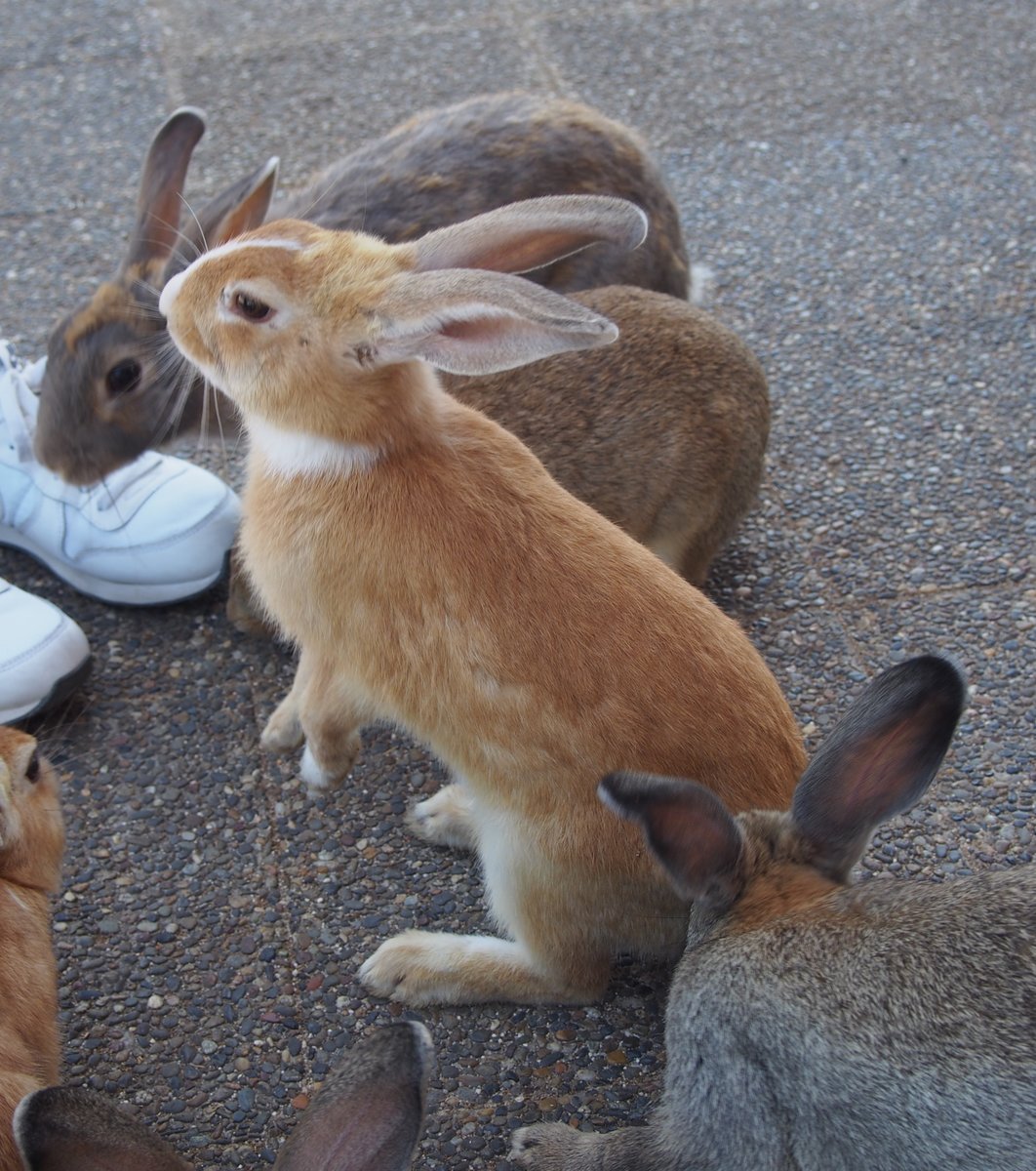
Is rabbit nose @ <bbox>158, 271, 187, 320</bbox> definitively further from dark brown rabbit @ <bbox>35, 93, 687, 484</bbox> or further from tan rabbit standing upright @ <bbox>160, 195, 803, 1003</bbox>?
dark brown rabbit @ <bbox>35, 93, 687, 484</bbox>

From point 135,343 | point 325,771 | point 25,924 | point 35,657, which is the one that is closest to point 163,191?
point 135,343

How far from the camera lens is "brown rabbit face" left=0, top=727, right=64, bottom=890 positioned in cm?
251

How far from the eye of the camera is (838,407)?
13.7ft

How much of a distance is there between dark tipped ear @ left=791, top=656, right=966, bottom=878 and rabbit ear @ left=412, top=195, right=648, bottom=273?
39.1 inches

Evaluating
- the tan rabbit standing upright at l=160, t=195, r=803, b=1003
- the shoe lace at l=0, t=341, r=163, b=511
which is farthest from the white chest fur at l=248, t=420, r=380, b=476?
the shoe lace at l=0, t=341, r=163, b=511

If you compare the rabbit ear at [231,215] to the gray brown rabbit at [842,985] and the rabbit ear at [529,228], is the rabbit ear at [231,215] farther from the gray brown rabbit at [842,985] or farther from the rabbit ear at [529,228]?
the gray brown rabbit at [842,985]

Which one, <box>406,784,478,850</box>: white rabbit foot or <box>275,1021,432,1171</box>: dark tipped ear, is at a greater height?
<box>275,1021,432,1171</box>: dark tipped ear

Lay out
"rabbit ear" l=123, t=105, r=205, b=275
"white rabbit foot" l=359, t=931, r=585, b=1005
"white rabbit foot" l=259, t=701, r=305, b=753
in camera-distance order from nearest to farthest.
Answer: "white rabbit foot" l=359, t=931, r=585, b=1005 < "white rabbit foot" l=259, t=701, r=305, b=753 < "rabbit ear" l=123, t=105, r=205, b=275

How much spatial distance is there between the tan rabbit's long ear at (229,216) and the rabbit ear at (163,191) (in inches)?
2.4

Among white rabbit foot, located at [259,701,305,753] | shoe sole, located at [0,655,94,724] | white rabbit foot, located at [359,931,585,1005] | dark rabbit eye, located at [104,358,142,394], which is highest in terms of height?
dark rabbit eye, located at [104,358,142,394]

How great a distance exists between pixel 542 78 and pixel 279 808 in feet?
12.7

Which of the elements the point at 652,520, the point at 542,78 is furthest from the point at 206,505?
the point at 542,78

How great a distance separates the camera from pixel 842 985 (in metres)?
1.99

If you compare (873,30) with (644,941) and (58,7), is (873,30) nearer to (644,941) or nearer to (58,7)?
(58,7)
